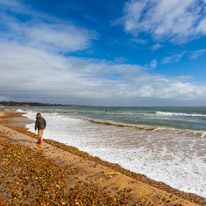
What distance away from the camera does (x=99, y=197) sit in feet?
12.0

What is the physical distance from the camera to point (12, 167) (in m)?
4.98

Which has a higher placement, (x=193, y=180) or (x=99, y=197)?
(x=99, y=197)

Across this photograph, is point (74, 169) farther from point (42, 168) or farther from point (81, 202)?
point (81, 202)

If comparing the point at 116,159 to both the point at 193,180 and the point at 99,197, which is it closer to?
the point at 193,180

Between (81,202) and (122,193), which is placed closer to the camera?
(81,202)

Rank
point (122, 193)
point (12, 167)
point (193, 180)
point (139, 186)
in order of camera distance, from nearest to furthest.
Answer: point (122, 193) → point (139, 186) → point (12, 167) → point (193, 180)

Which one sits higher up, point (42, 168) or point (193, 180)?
point (42, 168)

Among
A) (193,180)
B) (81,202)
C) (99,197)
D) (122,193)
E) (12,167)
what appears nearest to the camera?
(81,202)

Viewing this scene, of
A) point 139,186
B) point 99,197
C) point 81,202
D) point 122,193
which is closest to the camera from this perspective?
point 81,202

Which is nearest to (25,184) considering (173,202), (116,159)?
(173,202)

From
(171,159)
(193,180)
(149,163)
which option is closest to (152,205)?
(193,180)

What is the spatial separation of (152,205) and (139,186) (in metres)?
0.76

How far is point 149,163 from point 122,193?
3641 mm

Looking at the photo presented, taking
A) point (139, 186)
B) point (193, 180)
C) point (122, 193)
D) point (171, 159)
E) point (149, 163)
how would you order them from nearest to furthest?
point (122, 193) < point (139, 186) < point (193, 180) < point (149, 163) < point (171, 159)
